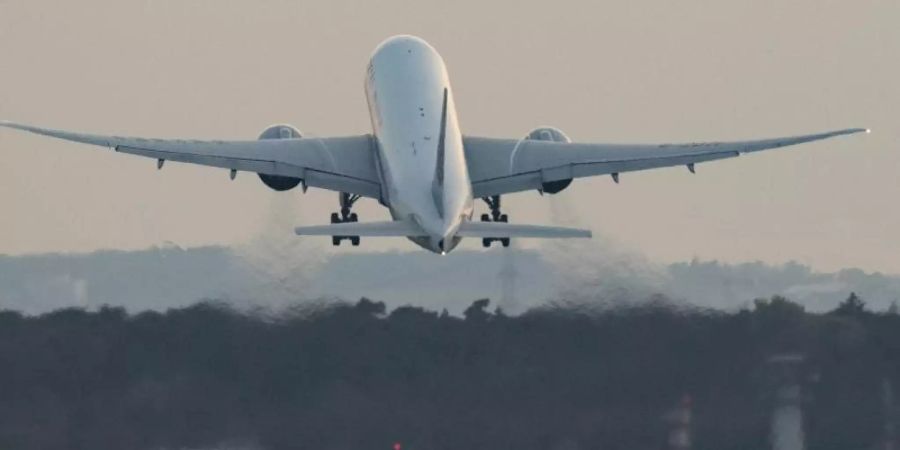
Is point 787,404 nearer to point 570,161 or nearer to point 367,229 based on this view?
point 367,229

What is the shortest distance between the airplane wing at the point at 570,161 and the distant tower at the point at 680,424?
46.2 feet

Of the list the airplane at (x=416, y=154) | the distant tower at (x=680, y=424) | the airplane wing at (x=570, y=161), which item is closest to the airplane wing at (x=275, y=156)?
the airplane at (x=416, y=154)

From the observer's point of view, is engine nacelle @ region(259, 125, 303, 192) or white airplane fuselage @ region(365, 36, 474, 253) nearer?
white airplane fuselage @ region(365, 36, 474, 253)

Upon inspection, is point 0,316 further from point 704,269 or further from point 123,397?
point 704,269

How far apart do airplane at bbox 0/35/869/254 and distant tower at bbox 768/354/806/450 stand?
891 cm

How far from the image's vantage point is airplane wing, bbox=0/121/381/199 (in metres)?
94.0

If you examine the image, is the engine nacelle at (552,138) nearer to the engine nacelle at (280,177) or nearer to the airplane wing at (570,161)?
the airplane wing at (570,161)

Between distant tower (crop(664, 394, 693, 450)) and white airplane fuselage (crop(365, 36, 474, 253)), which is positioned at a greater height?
white airplane fuselage (crop(365, 36, 474, 253))

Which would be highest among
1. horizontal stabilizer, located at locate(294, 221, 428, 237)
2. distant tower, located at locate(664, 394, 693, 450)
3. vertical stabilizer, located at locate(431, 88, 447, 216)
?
vertical stabilizer, located at locate(431, 88, 447, 216)

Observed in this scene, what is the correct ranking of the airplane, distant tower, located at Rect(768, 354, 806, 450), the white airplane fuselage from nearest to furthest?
distant tower, located at Rect(768, 354, 806, 450)
the white airplane fuselage
the airplane

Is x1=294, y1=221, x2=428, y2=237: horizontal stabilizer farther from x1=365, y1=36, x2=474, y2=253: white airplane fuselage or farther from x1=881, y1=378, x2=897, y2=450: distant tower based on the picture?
x1=881, y1=378, x2=897, y2=450: distant tower

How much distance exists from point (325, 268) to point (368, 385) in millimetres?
6838

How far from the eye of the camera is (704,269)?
9175 centimetres

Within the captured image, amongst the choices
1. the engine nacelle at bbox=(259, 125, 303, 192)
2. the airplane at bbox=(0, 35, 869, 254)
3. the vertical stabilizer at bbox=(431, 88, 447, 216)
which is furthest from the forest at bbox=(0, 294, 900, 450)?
the engine nacelle at bbox=(259, 125, 303, 192)
